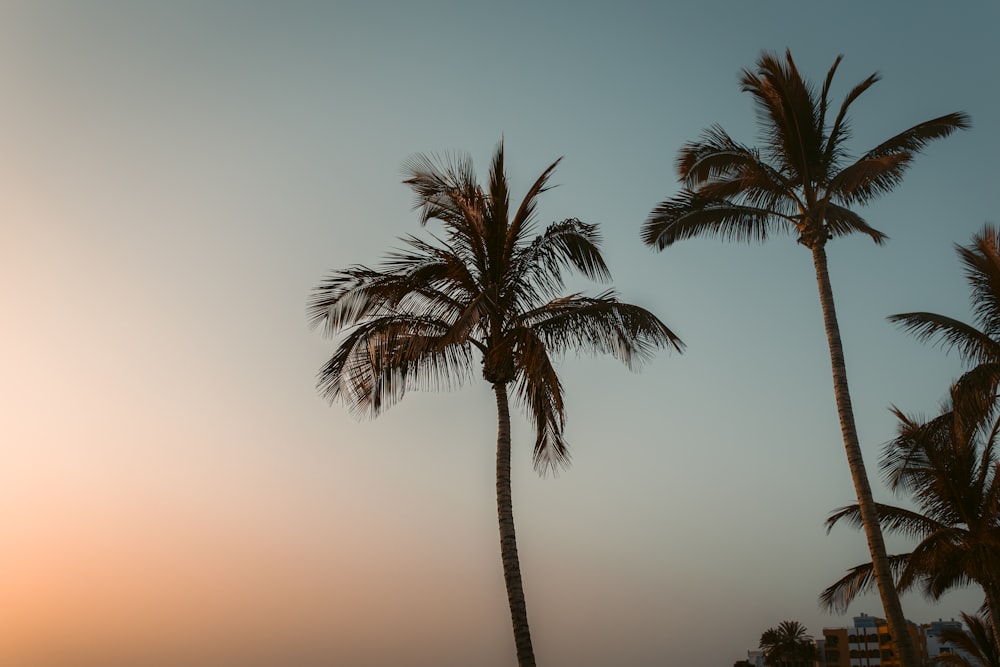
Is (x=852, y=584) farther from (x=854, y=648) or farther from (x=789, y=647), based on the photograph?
(x=854, y=648)

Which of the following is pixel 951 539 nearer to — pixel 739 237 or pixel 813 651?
pixel 739 237

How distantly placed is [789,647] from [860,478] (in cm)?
7888

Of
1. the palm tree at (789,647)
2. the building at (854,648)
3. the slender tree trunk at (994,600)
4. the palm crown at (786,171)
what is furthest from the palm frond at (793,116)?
the building at (854,648)

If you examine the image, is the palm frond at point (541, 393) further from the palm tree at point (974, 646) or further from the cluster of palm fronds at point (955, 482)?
the palm tree at point (974, 646)

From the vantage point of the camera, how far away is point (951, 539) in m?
20.8

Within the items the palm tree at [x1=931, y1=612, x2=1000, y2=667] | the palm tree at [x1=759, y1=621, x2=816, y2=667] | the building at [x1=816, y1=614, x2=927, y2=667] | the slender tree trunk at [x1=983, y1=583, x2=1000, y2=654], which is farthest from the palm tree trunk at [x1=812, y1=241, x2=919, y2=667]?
the building at [x1=816, y1=614, x2=927, y2=667]

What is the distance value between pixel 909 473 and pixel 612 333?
11.4 metres

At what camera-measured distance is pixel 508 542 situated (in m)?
13.6

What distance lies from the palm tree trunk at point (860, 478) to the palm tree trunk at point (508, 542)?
6343 millimetres

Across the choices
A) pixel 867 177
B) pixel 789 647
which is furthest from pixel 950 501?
pixel 789 647

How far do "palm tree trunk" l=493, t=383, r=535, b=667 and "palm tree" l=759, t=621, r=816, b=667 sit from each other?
3221 inches

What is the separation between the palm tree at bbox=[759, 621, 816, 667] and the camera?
8494cm

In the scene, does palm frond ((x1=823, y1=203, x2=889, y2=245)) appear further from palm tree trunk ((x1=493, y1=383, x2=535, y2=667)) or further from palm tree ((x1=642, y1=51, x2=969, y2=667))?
palm tree trunk ((x1=493, y1=383, x2=535, y2=667))

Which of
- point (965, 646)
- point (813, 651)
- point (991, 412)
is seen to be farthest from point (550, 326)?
point (813, 651)
